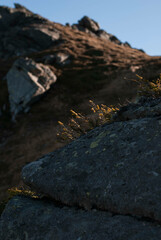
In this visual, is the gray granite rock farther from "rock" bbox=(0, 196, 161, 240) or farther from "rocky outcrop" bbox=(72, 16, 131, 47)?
"rocky outcrop" bbox=(72, 16, 131, 47)

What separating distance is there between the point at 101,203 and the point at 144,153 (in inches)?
43.7

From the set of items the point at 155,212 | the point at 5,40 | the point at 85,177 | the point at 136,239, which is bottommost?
the point at 136,239

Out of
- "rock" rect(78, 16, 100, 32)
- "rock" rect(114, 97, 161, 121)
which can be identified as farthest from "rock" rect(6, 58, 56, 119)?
"rock" rect(78, 16, 100, 32)

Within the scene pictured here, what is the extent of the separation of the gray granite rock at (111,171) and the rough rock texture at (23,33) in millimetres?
56574

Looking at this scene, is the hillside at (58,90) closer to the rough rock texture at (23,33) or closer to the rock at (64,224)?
the rough rock texture at (23,33)

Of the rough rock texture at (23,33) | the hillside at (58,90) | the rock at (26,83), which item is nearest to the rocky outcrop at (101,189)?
the hillside at (58,90)

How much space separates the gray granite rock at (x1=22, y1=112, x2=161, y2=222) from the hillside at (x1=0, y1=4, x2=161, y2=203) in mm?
2810

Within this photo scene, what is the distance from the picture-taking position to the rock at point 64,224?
2.67 meters

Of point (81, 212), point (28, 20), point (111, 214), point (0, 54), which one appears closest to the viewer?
point (111, 214)

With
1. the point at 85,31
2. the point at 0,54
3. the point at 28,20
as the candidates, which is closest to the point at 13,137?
the point at 0,54

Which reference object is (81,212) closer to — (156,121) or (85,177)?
(85,177)

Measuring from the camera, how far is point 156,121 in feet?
12.4

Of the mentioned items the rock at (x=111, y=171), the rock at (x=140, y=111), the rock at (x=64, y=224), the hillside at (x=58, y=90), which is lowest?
the rock at (x=64, y=224)

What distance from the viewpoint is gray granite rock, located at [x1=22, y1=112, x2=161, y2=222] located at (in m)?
2.91
